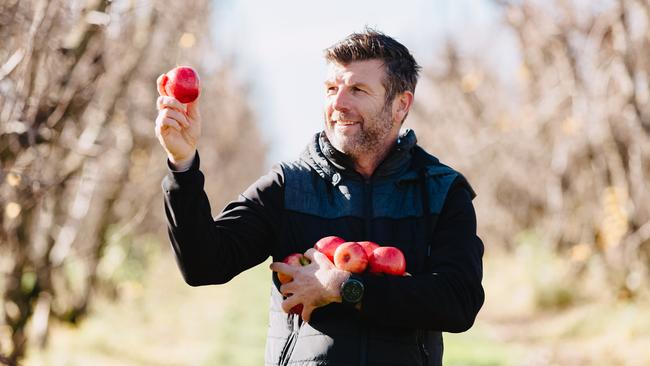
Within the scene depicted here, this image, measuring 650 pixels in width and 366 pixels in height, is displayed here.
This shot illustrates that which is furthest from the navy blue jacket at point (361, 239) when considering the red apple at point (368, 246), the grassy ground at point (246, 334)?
the grassy ground at point (246, 334)

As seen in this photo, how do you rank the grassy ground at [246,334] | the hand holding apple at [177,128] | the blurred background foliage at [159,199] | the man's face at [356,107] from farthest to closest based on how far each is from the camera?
the grassy ground at [246,334] < the blurred background foliage at [159,199] < the man's face at [356,107] < the hand holding apple at [177,128]

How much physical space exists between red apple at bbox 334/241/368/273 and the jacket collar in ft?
1.01

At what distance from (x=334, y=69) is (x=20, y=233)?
513 cm

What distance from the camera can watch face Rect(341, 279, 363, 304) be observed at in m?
2.92

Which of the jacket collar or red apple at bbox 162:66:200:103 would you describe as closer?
red apple at bbox 162:66:200:103

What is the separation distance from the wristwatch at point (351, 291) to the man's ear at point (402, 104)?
680 millimetres

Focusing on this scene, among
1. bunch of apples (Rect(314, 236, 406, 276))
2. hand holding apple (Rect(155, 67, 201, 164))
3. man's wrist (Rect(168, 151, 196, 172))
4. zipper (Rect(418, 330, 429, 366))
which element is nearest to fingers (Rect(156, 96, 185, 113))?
hand holding apple (Rect(155, 67, 201, 164))

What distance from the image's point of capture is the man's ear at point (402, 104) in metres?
3.36

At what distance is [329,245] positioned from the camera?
3.03m

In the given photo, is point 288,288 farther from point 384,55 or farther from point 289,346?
point 384,55

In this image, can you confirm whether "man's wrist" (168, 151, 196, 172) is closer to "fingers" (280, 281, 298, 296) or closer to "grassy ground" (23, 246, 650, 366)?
"fingers" (280, 281, 298, 296)

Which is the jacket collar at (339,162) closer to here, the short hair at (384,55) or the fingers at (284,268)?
the short hair at (384,55)

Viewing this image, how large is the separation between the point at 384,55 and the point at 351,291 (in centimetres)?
82

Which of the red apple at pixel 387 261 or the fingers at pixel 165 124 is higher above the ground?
the fingers at pixel 165 124
